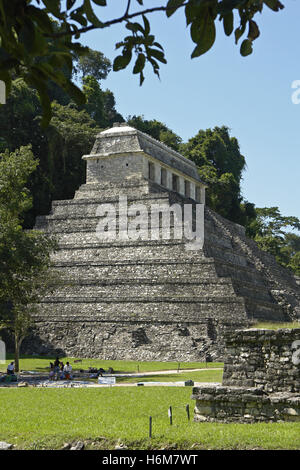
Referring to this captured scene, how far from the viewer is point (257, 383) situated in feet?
31.6

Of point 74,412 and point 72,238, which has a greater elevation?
point 72,238

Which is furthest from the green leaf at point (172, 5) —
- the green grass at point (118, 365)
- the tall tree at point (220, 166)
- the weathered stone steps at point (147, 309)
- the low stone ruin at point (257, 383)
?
the tall tree at point (220, 166)

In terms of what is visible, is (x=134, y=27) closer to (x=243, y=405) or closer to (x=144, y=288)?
(x=243, y=405)

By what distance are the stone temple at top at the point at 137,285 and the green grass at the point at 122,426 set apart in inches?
405

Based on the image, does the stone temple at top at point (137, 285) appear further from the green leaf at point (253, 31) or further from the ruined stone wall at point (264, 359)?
the green leaf at point (253, 31)

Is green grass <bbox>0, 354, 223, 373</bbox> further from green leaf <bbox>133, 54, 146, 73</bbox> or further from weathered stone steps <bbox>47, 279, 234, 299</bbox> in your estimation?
green leaf <bbox>133, 54, 146, 73</bbox>

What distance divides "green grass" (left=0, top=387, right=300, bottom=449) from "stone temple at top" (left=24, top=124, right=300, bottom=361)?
1028 centimetres

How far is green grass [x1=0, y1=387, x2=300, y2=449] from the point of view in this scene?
793cm

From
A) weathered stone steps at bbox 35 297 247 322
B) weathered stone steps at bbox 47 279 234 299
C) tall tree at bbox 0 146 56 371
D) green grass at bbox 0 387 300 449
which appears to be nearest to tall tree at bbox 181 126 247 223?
weathered stone steps at bbox 47 279 234 299

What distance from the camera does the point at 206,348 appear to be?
944 inches
